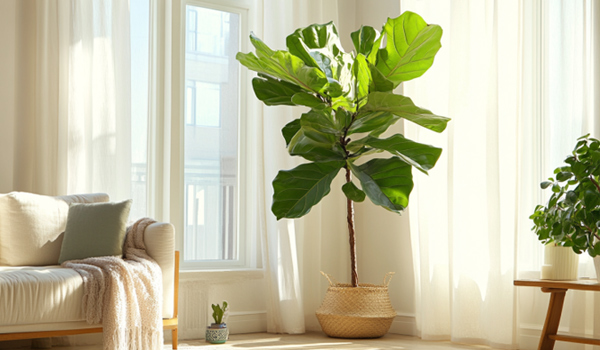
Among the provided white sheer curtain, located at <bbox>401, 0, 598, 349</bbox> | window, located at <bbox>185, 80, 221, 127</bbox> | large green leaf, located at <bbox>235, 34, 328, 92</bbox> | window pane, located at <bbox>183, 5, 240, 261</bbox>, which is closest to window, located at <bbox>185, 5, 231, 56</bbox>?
window pane, located at <bbox>183, 5, 240, 261</bbox>

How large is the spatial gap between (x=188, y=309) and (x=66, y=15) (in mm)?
1973

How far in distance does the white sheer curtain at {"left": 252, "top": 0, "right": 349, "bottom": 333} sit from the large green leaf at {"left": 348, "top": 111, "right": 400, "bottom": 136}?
3.32ft

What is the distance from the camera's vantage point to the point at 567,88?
3.74 meters

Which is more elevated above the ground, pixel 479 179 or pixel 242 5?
pixel 242 5

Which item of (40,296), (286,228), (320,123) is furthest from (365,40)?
(40,296)

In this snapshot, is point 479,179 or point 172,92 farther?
point 172,92

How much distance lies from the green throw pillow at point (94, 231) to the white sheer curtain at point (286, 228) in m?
1.18

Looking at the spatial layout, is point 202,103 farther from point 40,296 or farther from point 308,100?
point 40,296

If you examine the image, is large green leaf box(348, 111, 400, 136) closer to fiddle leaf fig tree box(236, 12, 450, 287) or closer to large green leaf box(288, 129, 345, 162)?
fiddle leaf fig tree box(236, 12, 450, 287)

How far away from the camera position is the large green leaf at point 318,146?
12.1 ft

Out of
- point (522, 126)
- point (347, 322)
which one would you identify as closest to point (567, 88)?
point (522, 126)

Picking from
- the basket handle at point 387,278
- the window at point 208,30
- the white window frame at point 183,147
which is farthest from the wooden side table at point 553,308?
the window at point 208,30

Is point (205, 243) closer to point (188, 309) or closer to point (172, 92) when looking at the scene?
point (188, 309)

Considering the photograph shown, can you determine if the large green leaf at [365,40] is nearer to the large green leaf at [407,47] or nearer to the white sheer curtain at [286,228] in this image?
the large green leaf at [407,47]
